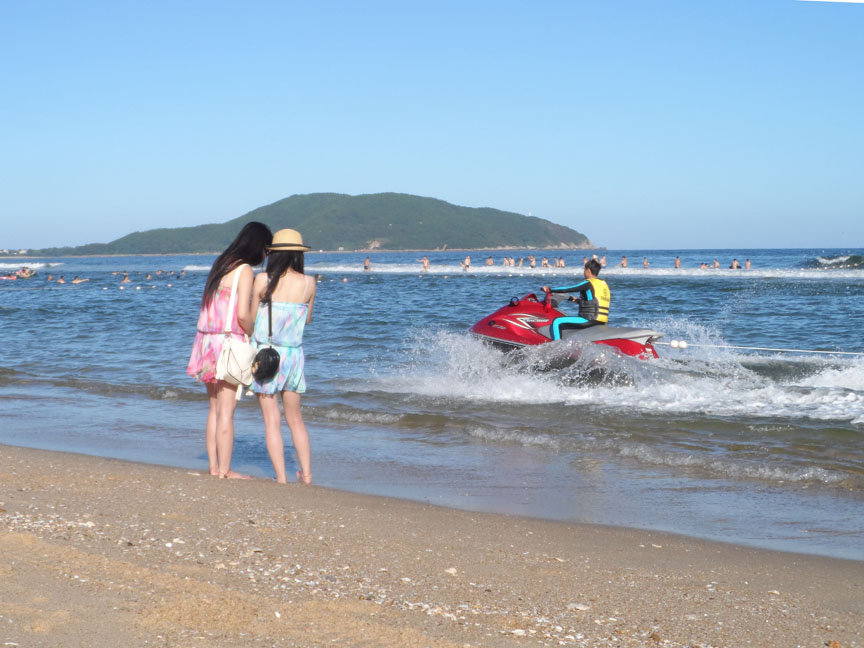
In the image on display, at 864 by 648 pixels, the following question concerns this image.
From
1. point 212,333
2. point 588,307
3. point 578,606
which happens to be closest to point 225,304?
point 212,333

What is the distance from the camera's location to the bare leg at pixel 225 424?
5.32 metres

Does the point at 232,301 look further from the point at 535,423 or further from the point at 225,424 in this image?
the point at 535,423

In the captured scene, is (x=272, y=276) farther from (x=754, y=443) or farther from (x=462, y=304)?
(x=462, y=304)

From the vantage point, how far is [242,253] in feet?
16.3

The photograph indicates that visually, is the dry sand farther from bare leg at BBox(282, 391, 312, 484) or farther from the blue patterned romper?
the blue patterned romper

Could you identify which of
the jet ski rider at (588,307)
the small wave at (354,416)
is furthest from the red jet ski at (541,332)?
the small wave at (354,416)

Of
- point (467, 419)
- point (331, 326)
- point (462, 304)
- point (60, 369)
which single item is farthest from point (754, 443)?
point (462, 304)

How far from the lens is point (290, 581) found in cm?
346

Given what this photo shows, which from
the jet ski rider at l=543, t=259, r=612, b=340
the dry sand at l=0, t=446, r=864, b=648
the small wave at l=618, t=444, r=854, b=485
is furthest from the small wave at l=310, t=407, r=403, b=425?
the dry sand at l=0, t=446, r=864, b=648

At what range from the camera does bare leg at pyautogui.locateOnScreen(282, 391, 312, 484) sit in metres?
5.34

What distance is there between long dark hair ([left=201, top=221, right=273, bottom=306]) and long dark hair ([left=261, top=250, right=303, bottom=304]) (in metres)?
0.08

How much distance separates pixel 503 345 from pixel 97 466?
6.31m

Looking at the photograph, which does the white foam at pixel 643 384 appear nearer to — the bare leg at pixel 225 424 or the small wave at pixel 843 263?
the bare leg at pixel 225 424

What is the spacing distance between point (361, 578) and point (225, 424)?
2170mm
